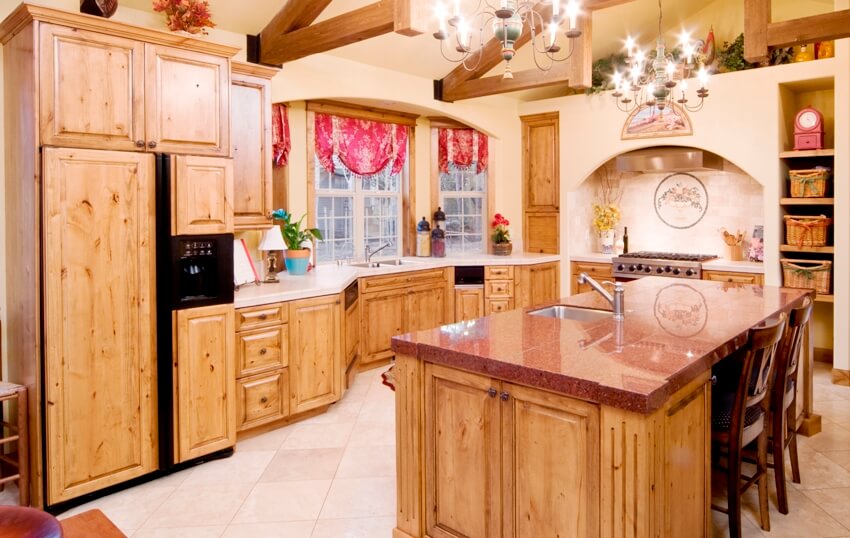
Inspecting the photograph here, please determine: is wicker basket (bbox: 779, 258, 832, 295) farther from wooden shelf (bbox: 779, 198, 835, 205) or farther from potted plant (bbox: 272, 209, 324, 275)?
potted plant (bbox: 272, 209, 324, 275)

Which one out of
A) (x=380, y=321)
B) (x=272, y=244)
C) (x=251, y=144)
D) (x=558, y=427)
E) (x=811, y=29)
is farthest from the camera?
(x=380, y=321)

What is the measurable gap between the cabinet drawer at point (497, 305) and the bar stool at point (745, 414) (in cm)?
317

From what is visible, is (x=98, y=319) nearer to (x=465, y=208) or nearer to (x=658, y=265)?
(x=465, y=208)

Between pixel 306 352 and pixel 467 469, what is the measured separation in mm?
1943

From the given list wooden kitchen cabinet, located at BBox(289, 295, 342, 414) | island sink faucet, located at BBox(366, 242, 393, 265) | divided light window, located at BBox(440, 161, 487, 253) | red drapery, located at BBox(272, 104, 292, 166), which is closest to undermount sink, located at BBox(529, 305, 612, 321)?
wooden kitchen cabinet, located at BBox(289, 295, 342, 414)

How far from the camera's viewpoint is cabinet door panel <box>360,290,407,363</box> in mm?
5168

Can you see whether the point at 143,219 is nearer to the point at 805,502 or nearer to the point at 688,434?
the point at 688,434

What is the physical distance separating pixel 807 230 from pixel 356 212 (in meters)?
3.87

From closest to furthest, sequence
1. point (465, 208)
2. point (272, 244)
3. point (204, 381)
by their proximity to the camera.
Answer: point (204, 381)
point (272, 244)
point (465, 208)

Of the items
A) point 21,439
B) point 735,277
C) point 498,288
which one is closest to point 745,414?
point 735,277

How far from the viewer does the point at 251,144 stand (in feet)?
13.1

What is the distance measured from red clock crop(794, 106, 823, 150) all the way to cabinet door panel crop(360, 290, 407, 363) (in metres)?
3.53

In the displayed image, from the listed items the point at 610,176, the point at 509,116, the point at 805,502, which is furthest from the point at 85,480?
the point at 610,176

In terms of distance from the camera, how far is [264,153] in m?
4.08
